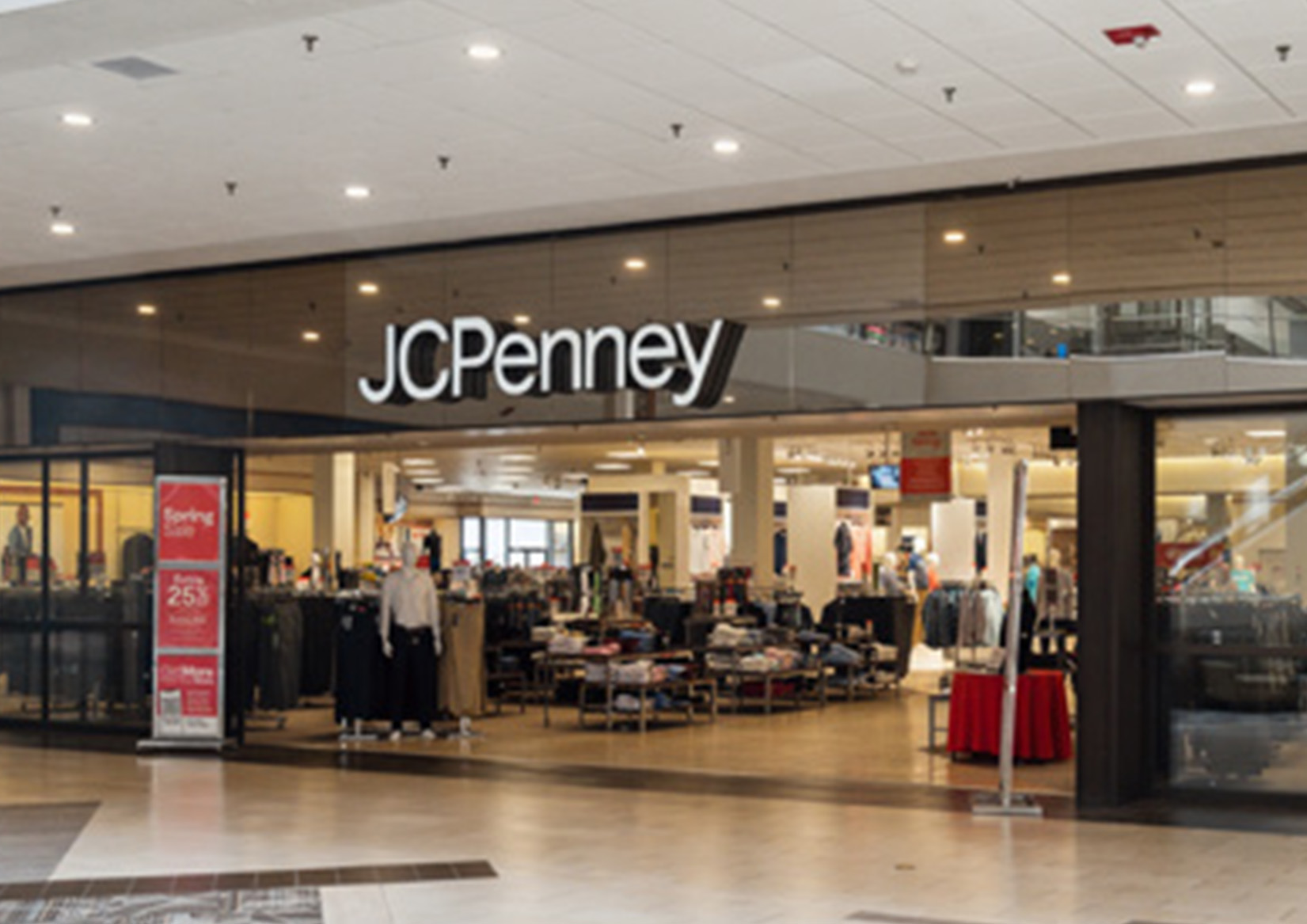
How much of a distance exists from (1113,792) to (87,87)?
6.62m

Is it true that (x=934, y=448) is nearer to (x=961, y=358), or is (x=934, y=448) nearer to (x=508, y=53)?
(x=961, y=358)

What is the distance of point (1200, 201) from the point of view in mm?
10508

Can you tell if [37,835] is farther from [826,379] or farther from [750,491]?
[750,491]

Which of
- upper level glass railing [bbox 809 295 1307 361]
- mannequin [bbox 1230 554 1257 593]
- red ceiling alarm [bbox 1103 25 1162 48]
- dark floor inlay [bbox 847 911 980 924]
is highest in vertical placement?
red ceiling alarm [bbox 1103 25 1162 48]

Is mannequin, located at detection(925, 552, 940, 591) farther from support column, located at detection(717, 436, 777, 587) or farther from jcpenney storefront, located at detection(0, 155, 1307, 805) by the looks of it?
jcpenney storefront, located at detection(0, 155, 1307, 805)

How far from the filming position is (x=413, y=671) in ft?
46.4

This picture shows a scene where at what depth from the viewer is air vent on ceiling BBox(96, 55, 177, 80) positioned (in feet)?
27.9

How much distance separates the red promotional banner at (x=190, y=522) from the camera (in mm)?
13734

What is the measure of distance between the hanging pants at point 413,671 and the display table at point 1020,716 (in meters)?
3.81

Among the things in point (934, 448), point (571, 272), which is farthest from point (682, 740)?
point (934, 448)

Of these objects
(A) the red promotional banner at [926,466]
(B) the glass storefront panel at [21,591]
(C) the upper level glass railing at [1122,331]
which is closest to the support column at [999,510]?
(A) the red promotional banner at [926,466]

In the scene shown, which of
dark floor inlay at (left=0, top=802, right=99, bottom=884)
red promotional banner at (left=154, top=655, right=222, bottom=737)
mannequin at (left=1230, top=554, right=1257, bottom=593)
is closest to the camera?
dark floor inlay at (left=0, top=802, right=99, bottom=884)

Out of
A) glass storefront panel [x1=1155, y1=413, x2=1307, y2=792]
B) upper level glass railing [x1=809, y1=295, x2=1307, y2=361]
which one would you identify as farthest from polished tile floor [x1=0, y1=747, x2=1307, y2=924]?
upper level glass railing [x1=809, y1=295, x2=1307, y2=361]

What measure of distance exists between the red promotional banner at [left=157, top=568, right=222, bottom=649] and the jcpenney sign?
195cm
